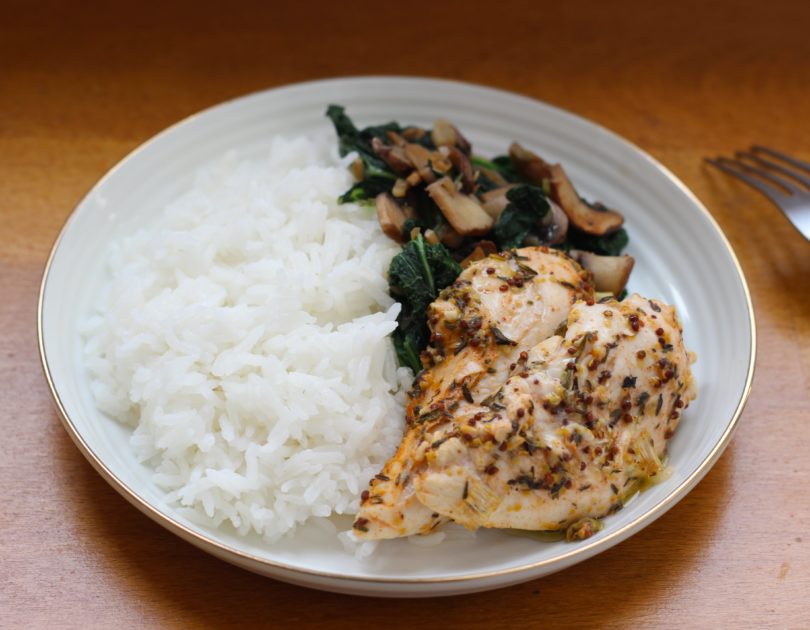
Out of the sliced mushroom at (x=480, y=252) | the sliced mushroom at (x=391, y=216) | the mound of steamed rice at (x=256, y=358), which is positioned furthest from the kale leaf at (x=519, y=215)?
the mound of steamed rice at (x=256, y=358)

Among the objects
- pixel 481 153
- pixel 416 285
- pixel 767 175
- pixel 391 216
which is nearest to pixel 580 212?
pixel 481 153

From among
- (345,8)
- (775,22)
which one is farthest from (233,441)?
(775,22)

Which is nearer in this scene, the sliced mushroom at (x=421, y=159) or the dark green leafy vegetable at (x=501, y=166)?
the sliced mushroom at (x=421, y=159)

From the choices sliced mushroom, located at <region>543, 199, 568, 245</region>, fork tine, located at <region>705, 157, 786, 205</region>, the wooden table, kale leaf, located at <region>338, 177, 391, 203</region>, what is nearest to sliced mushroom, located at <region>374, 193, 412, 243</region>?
kale leaf, located at <region>338, 177, 391, 203</region>

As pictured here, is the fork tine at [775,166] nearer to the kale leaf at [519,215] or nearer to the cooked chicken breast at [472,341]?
the kale leaf at [519,215]

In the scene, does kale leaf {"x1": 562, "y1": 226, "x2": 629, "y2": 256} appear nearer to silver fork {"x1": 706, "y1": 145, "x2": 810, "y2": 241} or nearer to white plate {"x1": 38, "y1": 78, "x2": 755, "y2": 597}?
white plate {"x1": 38, "y1": 78, "x2": 755, "y2": 597}
